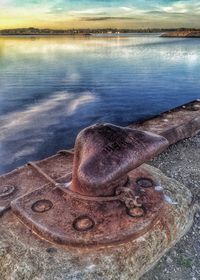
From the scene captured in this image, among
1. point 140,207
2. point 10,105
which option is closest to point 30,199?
point 140,207

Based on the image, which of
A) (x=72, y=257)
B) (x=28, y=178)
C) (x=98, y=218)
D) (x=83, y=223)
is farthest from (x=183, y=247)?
(x=28, y=178)

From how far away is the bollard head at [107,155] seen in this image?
2.94 meters

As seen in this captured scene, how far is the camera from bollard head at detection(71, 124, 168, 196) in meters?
2.94

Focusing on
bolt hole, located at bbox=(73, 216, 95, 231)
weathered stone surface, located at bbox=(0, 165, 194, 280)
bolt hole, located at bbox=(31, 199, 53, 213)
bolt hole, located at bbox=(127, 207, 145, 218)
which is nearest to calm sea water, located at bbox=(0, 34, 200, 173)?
bolt hole, located at bbox=(31, 199, 53, 213)

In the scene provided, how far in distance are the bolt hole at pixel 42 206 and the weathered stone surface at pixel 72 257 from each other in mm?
223

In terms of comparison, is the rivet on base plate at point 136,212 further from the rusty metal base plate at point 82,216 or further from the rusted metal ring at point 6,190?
the rusted metal ring at point 6,190

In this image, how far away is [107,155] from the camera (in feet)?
10.1

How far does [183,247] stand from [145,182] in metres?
0.88

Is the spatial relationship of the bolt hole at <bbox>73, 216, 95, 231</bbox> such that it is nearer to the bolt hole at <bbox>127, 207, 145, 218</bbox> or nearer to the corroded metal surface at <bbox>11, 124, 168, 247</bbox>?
the corroded metal surface at <bbox>11, 124, 168, 247</bbox>

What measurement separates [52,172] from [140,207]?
1.52 m

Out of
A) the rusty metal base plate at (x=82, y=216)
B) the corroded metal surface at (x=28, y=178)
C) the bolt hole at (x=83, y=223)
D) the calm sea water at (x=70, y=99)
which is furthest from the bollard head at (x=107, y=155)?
the calm sea water at (x=70, y=99)

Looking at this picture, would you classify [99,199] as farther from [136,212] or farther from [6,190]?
[6,190]

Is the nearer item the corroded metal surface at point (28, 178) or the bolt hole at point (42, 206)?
the bolt hole at point (42, 206)

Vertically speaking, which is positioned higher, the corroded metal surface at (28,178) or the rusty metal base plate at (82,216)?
the rusty metal base plate at (82,216)
